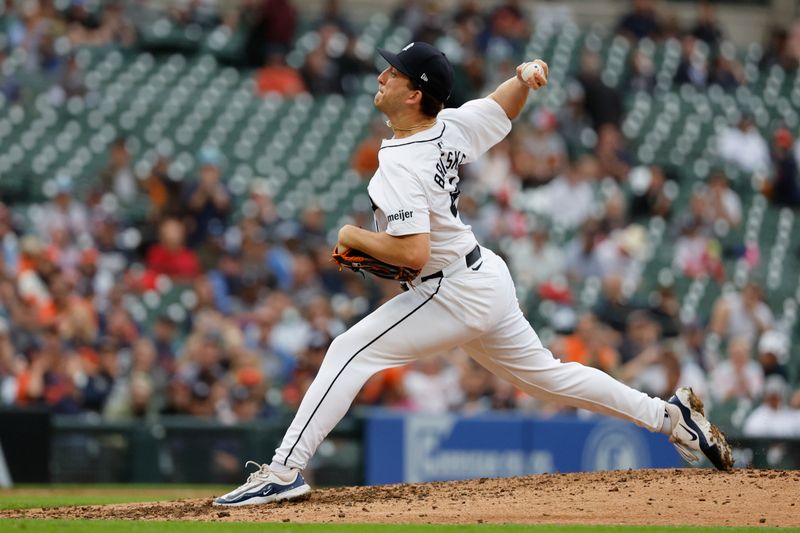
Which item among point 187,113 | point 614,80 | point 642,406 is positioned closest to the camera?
point 642,406

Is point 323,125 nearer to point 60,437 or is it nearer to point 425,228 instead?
point 60,437

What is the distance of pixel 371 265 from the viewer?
19.5 feet

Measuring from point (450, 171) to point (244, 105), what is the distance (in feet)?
33.7

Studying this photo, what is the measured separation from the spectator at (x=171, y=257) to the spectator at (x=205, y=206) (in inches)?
14.3

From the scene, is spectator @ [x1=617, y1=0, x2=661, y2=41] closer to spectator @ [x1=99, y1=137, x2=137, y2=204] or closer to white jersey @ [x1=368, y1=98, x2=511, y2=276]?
spectator @ [x1=99, y1=137, x2=137, y2=204]

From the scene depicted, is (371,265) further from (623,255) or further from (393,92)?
(623,255)

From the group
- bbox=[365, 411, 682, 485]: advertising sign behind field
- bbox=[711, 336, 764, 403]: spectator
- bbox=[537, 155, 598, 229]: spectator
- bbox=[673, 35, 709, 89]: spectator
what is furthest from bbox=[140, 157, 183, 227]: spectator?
bbox=[673, 35, 709, 89]: spectator

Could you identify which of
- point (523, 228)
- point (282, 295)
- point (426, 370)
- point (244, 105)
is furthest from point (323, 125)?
point (426, 370)

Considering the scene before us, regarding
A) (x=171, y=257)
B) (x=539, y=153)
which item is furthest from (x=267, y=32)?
(x=171, y=257)

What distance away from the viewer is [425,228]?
5.79 metres

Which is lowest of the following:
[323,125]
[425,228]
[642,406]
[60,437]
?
[60,437]

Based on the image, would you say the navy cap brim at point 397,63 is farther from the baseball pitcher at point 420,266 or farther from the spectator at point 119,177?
the spectator at point 119,177

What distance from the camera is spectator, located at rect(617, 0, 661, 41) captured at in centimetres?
1925

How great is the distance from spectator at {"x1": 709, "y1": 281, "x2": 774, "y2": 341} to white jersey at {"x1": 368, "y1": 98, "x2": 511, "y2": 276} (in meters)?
8.01
